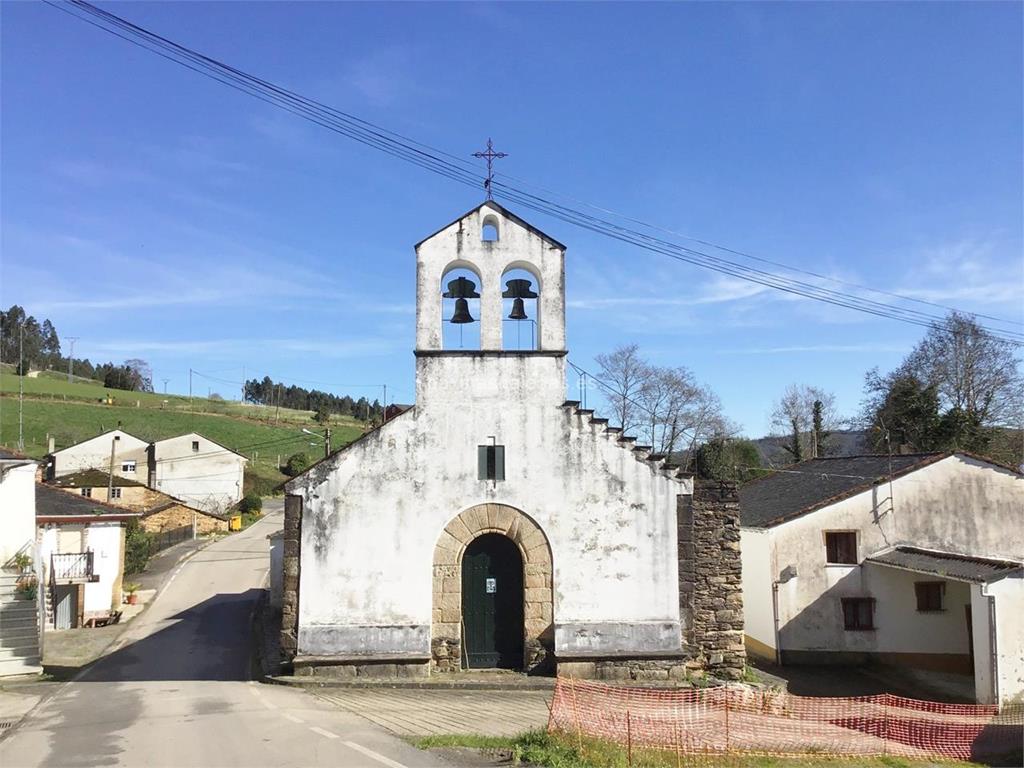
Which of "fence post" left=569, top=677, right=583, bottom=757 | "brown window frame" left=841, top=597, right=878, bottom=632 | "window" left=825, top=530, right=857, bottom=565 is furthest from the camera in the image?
"window" left=825, top=530, right=857, bottom=565

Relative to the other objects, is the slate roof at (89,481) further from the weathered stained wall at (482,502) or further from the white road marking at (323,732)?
the white road marking at (323,732)

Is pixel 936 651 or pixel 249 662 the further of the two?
pixel 936 651

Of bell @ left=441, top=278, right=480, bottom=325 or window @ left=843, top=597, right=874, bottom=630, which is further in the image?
window @ left=843, top=597, right=874, bottom=630

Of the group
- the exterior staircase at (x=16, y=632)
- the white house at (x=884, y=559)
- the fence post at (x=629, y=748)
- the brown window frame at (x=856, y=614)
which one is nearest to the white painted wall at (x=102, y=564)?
the exterior staircase at (x=16, y=632)

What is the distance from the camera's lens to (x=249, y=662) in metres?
18.7

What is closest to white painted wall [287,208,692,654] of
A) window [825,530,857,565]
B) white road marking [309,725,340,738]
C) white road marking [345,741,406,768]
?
white road marking [309,725,340,738]

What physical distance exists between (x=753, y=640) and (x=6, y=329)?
5397 inches

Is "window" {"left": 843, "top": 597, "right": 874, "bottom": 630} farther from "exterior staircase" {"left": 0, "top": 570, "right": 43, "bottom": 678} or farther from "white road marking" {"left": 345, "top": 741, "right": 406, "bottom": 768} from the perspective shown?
"exterior staircase" {"left": 0, "top": 570, "right": 43, "bottom": 678}

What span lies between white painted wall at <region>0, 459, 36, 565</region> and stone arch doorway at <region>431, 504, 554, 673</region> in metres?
10.3

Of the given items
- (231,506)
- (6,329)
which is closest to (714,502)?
(231,506)

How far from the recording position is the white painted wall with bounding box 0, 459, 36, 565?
1794 centimetres

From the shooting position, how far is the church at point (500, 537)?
14570 millimetres

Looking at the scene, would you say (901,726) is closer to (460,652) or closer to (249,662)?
(460,652)

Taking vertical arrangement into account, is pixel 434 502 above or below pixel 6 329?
below
